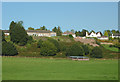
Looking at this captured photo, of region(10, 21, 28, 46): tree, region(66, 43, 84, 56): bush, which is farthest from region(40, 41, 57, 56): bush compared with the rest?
region(10, 21, 28, 46): tree

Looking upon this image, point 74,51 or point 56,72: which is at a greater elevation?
point 74,51

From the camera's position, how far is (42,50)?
6831cm

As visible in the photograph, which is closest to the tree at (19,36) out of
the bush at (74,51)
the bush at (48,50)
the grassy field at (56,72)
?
the bush at (48,50)

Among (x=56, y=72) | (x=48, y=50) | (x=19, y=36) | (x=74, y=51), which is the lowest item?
(x=56, y=72)

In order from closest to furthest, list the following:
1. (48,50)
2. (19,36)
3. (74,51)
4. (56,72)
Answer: (56,72) → (48,50) → (74,51) → (19,36)

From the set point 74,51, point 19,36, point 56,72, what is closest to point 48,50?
point 74,51

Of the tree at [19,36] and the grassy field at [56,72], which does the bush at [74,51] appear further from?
the grassy field at [56,72]

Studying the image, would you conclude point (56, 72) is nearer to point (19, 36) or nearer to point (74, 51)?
point (74, 51)

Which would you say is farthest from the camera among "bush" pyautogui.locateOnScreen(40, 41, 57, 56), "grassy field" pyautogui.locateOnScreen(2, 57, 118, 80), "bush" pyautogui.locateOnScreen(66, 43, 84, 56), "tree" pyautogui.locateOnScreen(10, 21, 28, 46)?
"tree" pyautogui.locateOnScreen(10, 21, 28, 46)

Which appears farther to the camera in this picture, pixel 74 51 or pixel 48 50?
pixel 74 51

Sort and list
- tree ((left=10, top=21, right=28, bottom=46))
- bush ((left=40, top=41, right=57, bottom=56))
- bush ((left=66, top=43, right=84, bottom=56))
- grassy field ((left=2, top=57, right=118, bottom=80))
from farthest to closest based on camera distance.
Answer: tree ((left=10, top=21, right=28, bottom=46))
bush ((left=66, top=43, right=84, bottom=56))
bush ((left=40, top=41, right=57, bottom=56))
grassy field ((left=2, top=57, right=118, bottom=80))

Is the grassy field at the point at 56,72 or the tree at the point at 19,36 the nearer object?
the grassy field at the point at 56,72

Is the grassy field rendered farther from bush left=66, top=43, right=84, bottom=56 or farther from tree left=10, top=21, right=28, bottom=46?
tree left=10, top=21, right=28, bottom=46

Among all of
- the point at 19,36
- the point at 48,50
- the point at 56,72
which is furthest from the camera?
the point at 19,36
